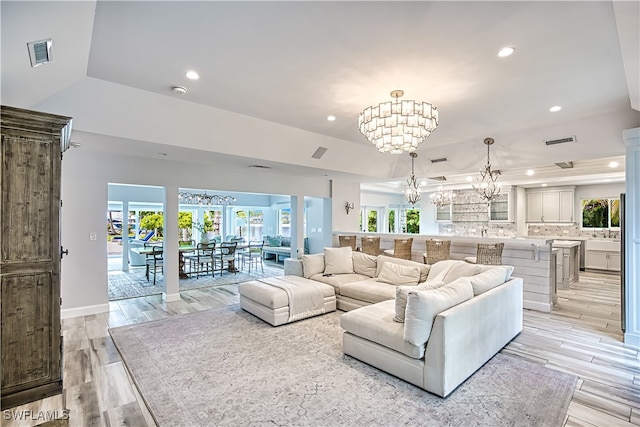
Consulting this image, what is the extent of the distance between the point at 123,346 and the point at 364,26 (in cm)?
427

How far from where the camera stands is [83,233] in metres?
4.99

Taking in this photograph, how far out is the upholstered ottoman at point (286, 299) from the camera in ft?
14.1

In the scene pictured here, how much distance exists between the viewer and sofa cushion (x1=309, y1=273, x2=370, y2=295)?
5066 mm

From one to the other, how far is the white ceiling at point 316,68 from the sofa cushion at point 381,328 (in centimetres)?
255

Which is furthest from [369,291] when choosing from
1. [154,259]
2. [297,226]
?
[154,259]

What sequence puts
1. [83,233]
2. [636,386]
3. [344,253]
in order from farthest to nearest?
[344,253], [83,233], [636,386]

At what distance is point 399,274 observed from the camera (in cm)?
488

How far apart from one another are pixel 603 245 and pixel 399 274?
728cm

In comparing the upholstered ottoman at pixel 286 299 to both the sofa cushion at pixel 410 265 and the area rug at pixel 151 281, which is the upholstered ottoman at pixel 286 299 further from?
the area rug at pixel 151 281

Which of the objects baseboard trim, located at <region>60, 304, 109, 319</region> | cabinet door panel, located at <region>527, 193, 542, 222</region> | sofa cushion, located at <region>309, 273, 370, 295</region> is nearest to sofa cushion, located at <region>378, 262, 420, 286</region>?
sofa cushion, located at <region>309, 273, 370, 295</region>

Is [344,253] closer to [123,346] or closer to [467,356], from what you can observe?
[467,356]

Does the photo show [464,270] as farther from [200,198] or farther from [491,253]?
[200,198]

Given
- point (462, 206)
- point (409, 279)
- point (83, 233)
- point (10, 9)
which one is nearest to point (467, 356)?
point (409, 279)

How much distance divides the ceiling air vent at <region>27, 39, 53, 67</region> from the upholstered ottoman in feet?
11.2
